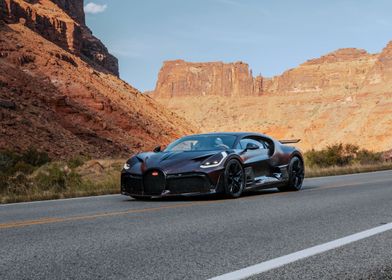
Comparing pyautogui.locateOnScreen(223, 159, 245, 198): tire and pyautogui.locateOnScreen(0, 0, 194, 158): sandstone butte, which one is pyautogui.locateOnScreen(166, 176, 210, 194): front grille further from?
pyautogui.locateOnScreen(0, 0, 194, 158): sandstone butte

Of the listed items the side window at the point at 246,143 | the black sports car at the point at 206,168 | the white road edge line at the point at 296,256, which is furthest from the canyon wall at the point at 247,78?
the white road edge line at the point at 296,256

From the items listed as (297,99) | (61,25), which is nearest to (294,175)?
(61,25)

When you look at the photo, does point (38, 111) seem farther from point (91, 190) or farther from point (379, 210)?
point (379, 210)

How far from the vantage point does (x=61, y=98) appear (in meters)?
47.0

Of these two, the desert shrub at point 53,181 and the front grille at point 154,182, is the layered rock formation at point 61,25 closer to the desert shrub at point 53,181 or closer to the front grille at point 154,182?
the desert shrub at point 53,181

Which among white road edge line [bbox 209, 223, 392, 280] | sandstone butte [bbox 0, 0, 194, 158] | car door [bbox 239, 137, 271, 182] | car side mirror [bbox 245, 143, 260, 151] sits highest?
sandstone butte [bbox 0, 0, 194, 158]

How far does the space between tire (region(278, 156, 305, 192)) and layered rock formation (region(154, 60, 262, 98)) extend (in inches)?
6543

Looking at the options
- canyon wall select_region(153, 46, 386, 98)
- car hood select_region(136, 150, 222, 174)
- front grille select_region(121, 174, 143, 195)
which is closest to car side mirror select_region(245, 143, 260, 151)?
car hood select_region(136, 150, 222, 174)

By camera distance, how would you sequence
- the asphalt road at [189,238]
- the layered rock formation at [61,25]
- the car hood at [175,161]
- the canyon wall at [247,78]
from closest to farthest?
the asphalt road at [189,238] < the car hood at [175,161] < the layered rock formation at [61,25] < the canyon wall at [247,78]

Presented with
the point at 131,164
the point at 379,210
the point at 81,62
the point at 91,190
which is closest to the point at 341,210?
the point at 379,210

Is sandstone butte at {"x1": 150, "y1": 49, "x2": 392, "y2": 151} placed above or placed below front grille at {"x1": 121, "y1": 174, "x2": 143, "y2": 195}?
above

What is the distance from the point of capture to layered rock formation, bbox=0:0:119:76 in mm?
56000

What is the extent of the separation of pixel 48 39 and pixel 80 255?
56584mm

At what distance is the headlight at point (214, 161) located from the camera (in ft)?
34.3
